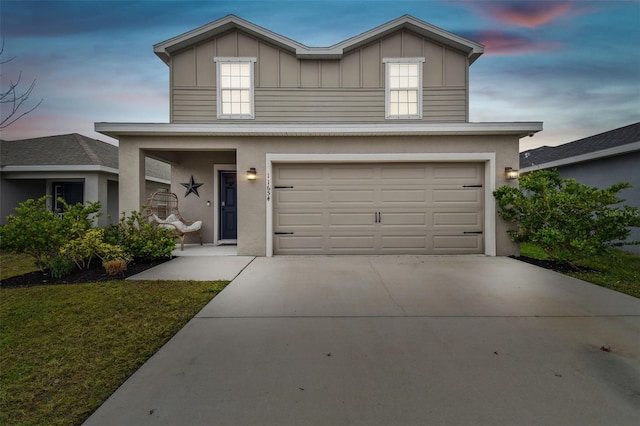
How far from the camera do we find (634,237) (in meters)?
7.86

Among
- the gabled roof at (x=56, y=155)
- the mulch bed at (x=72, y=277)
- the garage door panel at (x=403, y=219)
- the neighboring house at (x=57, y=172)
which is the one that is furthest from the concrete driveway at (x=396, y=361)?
the gabled roof at (x=56, y=155)

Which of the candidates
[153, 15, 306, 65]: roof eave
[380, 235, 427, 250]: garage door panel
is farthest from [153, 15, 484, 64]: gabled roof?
[380, 235, 427, 250]: garage door panel

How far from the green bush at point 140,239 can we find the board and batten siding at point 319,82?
11.5ft

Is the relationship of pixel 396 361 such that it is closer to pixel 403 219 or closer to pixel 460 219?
pixel 403 219

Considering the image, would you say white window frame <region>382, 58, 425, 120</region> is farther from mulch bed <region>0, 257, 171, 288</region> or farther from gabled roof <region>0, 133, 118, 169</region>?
gabled roof <region>0, 133, 118, 169</region>

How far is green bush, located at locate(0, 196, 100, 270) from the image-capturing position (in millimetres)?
4785

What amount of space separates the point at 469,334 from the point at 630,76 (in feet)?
35.3

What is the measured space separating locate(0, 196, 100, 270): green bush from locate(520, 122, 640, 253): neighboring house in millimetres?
12949

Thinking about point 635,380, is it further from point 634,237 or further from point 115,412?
point 634,237

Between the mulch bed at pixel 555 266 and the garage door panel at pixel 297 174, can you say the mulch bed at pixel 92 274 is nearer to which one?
the mulch bed at pixel 555 266

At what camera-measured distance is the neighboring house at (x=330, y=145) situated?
6703mm

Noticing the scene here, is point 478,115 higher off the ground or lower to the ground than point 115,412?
higher

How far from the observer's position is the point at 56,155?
10500 millimetres

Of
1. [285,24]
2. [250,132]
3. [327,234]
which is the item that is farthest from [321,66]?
[327,234]
